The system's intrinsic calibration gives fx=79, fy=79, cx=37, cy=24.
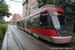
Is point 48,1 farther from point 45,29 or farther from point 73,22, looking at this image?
point 45,29

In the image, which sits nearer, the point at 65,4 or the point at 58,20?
the point at 58,20

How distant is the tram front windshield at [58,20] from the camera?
246 inches

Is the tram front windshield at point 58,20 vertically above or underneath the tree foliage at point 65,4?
underneath

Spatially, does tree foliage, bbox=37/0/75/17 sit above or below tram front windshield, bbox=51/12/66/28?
above

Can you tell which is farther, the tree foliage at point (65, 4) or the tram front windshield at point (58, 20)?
the tree foliage at point (65, 4)

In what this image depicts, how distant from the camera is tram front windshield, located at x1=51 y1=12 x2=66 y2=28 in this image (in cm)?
626

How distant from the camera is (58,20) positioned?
20.9ft

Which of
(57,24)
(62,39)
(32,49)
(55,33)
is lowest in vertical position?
(32,49)

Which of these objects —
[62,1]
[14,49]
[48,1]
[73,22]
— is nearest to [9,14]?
[48,1]

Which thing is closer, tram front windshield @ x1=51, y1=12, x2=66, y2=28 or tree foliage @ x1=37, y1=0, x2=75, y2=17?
tram front windshield @ x1=51, y1=12, x2=66, y2=28

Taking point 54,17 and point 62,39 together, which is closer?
point 62,39

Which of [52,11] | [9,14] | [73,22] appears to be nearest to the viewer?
[52,11]

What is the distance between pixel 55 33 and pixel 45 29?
3.71ft

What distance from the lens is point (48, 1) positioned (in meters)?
14.2
